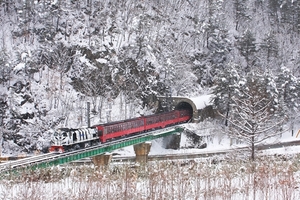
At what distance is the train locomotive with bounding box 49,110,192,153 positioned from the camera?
24.2 metres

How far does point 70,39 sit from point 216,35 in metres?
23.9

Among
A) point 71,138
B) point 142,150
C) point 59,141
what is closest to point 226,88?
point 142,150

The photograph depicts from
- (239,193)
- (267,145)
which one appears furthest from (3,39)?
(239,193)

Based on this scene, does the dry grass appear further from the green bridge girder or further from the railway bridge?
the railway bridge

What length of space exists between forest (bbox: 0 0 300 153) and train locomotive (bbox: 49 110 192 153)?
629 cm

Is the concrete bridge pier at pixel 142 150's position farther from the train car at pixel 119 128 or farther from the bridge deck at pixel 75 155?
the train car at pixel 119 128

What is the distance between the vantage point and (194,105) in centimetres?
4066

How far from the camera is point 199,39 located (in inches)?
2285

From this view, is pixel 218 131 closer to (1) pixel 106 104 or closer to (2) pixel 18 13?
(1) pixel 106 104

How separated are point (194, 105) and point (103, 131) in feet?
52.9

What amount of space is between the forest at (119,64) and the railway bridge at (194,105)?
1328 millimetres

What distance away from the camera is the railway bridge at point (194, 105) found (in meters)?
40.8

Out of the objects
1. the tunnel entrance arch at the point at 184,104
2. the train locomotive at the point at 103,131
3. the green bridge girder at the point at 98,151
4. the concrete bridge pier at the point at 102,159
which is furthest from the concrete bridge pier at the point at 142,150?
the tunnel entrance arch at the point at 184,104

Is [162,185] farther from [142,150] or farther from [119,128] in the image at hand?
[142,150]
